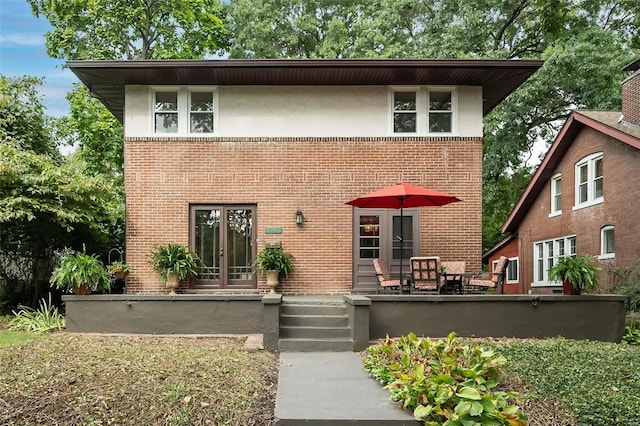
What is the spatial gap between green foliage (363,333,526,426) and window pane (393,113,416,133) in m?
6.43

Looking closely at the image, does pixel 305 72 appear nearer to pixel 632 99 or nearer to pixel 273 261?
pixel 273 261

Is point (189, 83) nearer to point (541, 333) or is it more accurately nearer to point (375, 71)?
point (375, 71)

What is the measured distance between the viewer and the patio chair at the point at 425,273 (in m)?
9.30

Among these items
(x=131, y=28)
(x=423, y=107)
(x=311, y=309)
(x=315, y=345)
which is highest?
(x=131, y=28)

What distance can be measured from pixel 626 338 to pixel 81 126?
756 inches

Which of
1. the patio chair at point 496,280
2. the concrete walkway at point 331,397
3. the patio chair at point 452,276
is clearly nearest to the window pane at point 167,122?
the concrete walkway at point 331,397

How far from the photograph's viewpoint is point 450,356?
5.71m

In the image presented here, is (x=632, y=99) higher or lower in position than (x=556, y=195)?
higher

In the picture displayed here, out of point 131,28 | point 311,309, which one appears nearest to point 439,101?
point 311,309

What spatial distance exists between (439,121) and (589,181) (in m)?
8.07

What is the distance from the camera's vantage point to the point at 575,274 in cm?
912

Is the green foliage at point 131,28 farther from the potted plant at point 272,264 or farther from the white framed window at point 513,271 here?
the white framed window at point 513,271

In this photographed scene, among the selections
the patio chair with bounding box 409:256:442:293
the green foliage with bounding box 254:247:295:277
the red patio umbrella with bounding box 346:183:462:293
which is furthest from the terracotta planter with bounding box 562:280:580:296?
the green foliage with bounding box 254:247:295:277

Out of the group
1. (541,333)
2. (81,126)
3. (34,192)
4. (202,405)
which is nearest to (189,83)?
(34,192)
